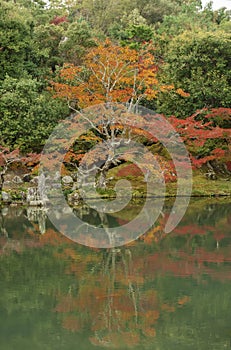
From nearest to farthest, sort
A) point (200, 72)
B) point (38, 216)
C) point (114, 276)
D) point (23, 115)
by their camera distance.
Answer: point (114, 276) → point (38, 216) → point (23, 115) → point (200, 72)

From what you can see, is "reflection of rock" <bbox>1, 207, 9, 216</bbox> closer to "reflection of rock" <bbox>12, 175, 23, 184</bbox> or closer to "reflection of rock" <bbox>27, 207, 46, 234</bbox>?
"reflection of rock" <bbox>27, 207, 46, 234</bbox>

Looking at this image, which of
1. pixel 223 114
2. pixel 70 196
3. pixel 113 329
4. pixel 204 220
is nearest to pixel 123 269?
pixel 113 329

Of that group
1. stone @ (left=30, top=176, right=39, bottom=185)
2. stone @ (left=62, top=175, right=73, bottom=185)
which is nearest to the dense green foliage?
stone @ (left=30, top=176, right=39, bottom=185)

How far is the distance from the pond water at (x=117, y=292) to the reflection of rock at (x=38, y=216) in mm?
567

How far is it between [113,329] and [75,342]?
0.62 metres

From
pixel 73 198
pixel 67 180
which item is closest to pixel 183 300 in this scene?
pixel 73 198

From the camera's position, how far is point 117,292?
294 inches

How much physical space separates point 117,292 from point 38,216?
7056mm

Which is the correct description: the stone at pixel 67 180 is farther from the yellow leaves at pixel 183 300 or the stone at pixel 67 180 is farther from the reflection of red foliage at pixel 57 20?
the reflection of red foliage at pixel 57 20

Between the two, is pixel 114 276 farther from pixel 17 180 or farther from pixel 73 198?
pixel 17 180

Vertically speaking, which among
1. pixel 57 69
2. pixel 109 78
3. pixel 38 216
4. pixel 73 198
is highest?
pixel 57 69

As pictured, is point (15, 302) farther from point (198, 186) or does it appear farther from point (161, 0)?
point (161, 0)

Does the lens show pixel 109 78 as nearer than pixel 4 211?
No

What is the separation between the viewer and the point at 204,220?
44.2ft
